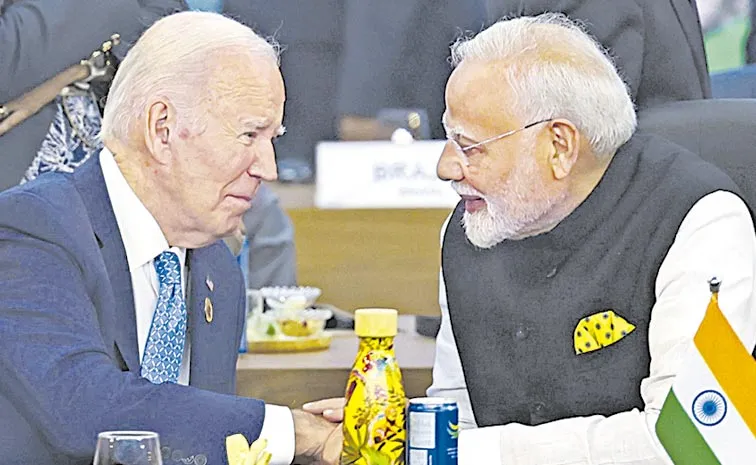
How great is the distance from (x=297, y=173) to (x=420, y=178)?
3.11 feet

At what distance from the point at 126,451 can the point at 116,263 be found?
2.21 feet

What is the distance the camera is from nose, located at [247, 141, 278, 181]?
198 cm

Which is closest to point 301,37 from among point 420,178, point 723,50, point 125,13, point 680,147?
point 420,178

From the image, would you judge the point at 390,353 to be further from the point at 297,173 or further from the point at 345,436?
the point at 297,173

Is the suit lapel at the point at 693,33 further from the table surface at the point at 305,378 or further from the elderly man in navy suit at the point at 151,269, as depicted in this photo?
the elderly man in navy suit at the point at 151,269

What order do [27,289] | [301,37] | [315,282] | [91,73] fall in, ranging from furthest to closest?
[301,37], [315,282], [91,73], [27,289]

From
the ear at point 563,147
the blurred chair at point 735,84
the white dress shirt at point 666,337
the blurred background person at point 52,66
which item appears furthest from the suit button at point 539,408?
the blurred chair at point 735,84

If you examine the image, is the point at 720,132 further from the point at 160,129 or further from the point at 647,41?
the point at 160,129

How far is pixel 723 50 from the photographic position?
3895 millimetres

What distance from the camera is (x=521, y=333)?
7.14 feet

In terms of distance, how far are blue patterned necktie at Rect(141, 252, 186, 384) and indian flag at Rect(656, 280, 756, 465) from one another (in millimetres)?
765

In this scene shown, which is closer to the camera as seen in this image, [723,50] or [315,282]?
[723,50]

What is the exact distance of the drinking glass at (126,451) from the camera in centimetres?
126

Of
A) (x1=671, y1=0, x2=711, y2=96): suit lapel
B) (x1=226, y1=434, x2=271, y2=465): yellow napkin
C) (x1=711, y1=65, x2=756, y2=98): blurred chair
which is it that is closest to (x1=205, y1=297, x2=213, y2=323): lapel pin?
(x1=226, y1=434, x2=271, y2=465): yellow napkin
